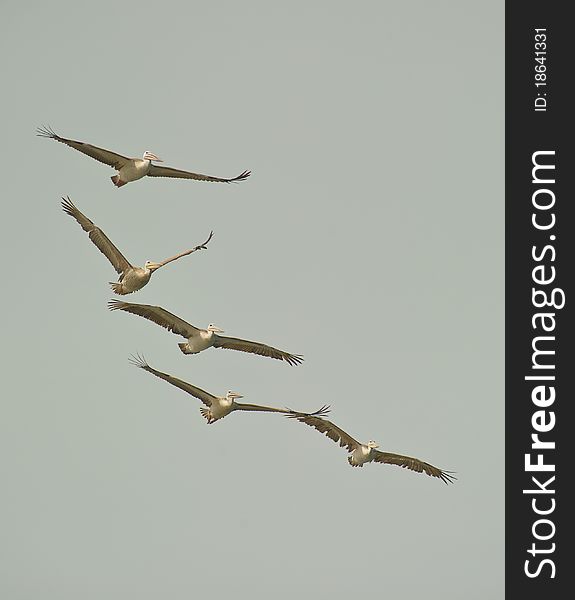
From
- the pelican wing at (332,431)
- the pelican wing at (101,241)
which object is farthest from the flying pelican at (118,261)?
the pelican wing at (332,431)

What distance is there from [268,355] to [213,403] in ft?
8.37

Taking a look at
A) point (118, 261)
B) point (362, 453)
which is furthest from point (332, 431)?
point (118, 261)

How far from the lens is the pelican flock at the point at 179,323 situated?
171 feet

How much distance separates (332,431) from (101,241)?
11473 mm

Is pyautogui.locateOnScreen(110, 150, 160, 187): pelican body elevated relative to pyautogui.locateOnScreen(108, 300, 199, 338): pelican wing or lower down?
elevated

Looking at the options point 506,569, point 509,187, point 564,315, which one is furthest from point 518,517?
point 509,187

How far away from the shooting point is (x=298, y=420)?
194ft

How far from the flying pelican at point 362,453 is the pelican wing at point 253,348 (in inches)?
90.0

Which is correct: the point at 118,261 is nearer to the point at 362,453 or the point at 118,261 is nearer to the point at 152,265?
the point at 152,265

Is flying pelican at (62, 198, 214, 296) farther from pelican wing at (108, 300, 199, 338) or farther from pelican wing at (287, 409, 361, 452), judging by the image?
pelican wing at (287, 409, 361, 452)

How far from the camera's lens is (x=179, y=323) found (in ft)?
182

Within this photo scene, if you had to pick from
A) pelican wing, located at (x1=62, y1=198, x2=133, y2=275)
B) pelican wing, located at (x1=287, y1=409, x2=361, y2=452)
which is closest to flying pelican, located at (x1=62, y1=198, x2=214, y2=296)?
pelican wing, located at (x1=62, y1=198, x2=133, y2=275)

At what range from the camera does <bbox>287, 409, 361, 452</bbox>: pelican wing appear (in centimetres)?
5980

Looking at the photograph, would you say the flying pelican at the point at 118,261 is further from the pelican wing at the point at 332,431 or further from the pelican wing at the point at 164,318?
the pelican wing at the point at 332,431
